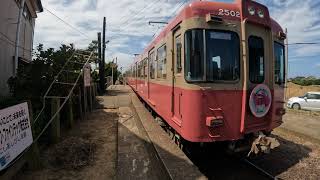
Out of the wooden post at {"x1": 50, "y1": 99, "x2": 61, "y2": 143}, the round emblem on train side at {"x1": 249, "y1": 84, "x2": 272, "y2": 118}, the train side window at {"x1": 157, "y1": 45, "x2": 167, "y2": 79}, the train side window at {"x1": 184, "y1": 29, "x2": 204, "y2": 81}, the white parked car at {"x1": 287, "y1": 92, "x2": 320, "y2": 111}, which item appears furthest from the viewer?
the white parked car at {"x1": 287, "y1": 92, "x2": 320, "y2": 111}

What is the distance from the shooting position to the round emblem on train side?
6.83m

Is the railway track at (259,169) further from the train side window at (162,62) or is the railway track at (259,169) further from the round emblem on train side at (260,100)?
the train side window at (162,62)

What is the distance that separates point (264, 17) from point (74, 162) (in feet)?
16.4

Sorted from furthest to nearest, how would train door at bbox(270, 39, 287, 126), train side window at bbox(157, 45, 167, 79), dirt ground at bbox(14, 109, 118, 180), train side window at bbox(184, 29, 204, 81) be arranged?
1. train side window at bbox(157, 45, 167, 79)
2. train door at bbox(270, 39, 287, 126)
3. dirt ground at bbox(14, 109, 118, 180)
4. train side window at bbox(184, 29, 204, 81)

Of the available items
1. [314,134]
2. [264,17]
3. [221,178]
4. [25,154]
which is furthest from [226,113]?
[314,134]

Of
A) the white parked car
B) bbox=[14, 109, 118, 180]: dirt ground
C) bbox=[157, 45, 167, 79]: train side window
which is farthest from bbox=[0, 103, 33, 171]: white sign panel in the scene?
the white parked car

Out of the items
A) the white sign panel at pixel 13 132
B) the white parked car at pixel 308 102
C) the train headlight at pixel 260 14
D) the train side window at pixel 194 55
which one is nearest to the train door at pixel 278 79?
the train headlight at pixel 260 14

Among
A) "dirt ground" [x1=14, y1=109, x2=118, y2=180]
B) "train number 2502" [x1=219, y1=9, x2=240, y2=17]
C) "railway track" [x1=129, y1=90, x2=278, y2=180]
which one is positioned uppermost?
"train number 2502" [x1=219, y1=9, x2=240, y2=17]

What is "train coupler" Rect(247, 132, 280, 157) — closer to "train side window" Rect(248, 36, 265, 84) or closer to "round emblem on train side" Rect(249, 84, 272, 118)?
"round emblem on train side" Rect(249, 84, 272, 118)

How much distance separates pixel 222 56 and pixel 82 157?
150 inches

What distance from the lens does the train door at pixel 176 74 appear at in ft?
22.7

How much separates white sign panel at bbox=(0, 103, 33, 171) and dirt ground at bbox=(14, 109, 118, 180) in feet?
2.65

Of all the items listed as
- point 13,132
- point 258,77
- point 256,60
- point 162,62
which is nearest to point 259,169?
point 258,77

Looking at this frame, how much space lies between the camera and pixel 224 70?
6551mm
